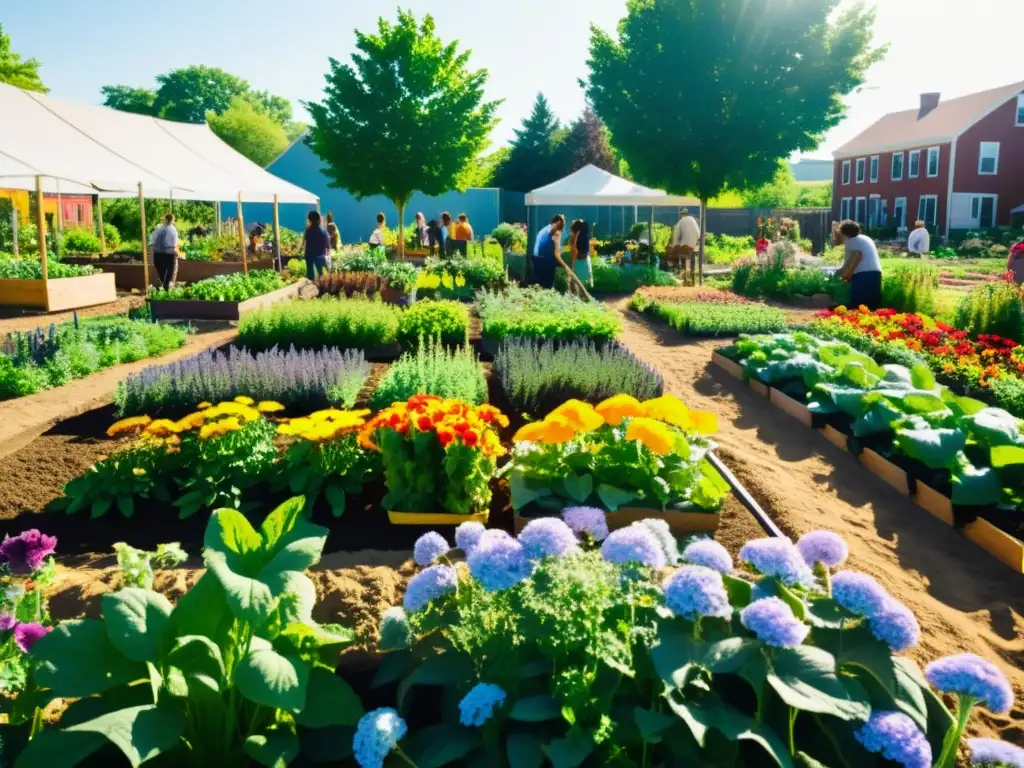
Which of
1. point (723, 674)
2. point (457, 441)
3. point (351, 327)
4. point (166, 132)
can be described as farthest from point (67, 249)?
point (723, 674)

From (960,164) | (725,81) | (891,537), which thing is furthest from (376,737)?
(960,164)

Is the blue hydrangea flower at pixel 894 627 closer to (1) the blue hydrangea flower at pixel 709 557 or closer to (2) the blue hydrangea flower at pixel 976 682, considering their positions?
(2) the blue hydrangea flower at pixel 976 682

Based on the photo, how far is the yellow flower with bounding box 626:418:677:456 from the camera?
4.21 m

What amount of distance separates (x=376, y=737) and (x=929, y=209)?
43994 mm

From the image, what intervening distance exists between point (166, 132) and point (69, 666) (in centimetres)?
1902

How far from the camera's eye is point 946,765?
87.9 inches

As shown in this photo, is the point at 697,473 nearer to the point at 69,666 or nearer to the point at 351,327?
the point at 69,666

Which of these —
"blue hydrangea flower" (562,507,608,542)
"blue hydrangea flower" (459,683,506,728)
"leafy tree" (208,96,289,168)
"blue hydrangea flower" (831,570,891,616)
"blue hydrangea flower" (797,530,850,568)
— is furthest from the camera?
"leafy tree" (208,96,289,168)

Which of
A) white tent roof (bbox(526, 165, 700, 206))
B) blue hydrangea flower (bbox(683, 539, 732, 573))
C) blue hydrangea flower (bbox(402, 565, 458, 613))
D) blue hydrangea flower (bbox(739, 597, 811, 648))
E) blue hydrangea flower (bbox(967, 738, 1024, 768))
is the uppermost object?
white tent roof (bbox(526, 165, 700, 206))

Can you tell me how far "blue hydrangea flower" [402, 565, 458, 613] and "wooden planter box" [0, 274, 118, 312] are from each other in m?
14.1

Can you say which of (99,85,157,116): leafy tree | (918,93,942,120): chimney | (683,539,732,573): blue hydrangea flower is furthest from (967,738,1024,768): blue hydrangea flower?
(99,85,157,116): leafy tree

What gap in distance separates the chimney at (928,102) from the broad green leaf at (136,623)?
48.6m

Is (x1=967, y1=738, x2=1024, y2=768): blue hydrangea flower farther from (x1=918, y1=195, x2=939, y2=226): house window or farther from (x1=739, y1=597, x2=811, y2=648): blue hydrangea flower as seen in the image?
(x1=918, y1=195, x2=939, y2=226): house window

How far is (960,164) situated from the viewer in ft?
128
